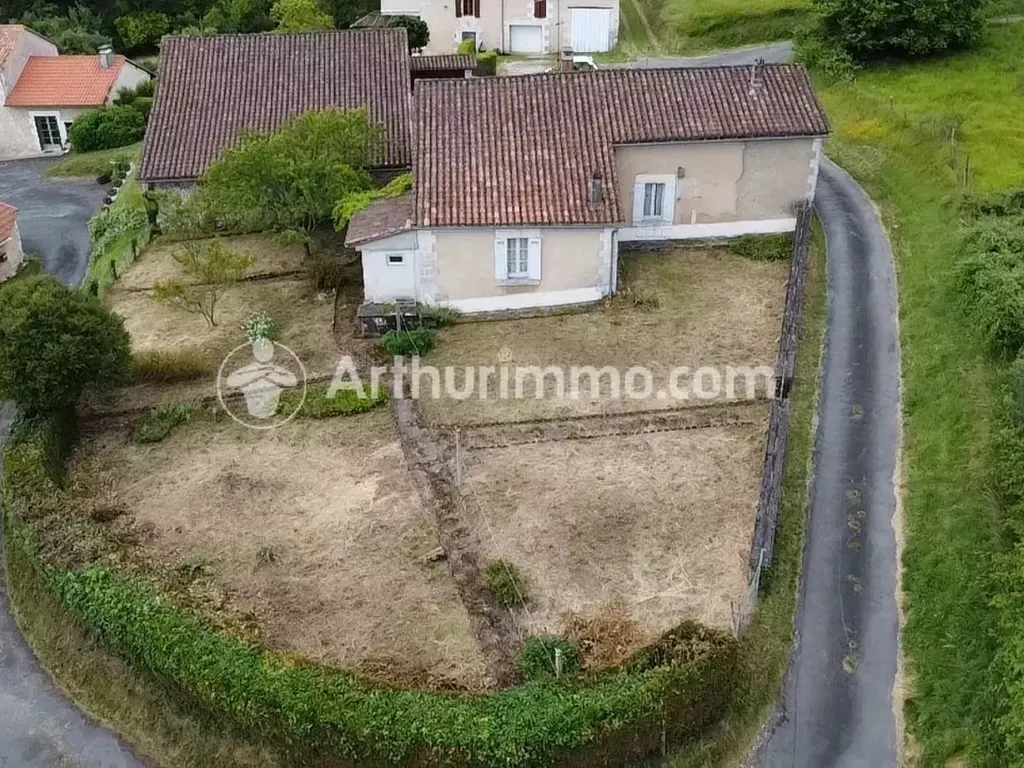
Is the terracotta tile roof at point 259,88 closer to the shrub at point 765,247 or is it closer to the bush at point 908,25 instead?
the shrub at point 765,247

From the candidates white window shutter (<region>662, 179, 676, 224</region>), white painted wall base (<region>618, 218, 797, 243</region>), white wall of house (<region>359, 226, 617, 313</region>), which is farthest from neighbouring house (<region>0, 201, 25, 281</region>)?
white window shutter (<region>662, 179, 676, 224</region>)

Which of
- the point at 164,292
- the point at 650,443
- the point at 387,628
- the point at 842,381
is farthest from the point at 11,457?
the point at 842,381

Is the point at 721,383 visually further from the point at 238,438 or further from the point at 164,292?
the point at 164,292

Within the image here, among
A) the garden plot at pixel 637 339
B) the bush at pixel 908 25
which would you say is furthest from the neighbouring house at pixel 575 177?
the bush at pixel 908 25

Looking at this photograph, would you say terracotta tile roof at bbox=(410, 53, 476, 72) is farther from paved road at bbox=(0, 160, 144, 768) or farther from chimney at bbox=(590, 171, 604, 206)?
paved road at bbox=(0, 160, 144, 768)

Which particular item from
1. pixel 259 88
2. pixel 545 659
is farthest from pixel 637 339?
pixel 259 88

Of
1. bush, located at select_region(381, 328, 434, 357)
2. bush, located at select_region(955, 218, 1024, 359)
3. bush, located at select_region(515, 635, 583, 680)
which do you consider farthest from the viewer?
bush, located at select_region(381, 328, 434, 357)
